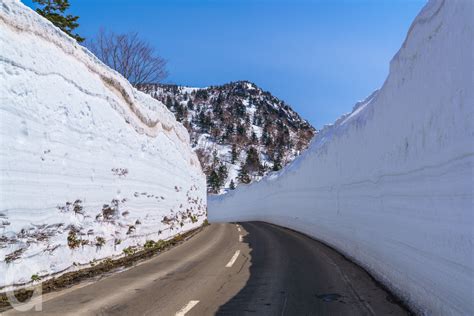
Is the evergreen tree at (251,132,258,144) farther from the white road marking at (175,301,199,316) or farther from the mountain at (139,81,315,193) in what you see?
the white road marking at (175,301,199,316)

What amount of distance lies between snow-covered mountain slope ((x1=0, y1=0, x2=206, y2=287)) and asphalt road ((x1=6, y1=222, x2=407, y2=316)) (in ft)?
3.38

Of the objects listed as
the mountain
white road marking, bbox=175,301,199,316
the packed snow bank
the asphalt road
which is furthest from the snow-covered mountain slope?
the mountain

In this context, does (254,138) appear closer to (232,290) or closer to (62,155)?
(62,155)

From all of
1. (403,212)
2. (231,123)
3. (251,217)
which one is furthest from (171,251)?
(231,123)

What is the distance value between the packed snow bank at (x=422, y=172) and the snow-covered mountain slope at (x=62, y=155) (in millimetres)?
5892

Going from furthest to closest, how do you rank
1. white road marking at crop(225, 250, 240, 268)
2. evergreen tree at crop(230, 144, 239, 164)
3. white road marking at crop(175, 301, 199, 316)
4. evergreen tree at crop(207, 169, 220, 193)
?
evergreen tree at crop(230, 144, 239, 164)
evergreen tree at crop(207, 169, 220, 193)
white road marking at crop(225, 250, 240, 268)
white road marking at crop(175, 301, 199, 316)

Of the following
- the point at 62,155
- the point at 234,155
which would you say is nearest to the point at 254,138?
the point at 234,155

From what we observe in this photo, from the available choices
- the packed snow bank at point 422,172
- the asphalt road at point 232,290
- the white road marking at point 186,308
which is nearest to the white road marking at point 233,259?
the asphalt road at point 232,290

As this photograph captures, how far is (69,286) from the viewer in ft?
22.1

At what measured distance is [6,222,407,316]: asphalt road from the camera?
214 inches

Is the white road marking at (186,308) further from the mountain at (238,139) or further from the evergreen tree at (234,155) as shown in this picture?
the evergreen tree at (234,155)

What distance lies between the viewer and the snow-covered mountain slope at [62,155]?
616 cm

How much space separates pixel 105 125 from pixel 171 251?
437 centimetres

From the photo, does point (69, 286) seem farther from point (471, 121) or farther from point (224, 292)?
point (471, 121)
